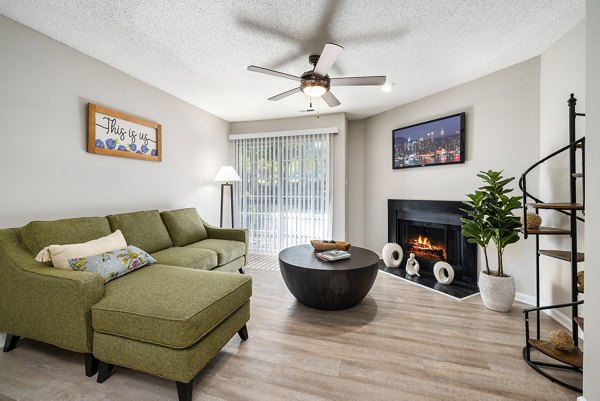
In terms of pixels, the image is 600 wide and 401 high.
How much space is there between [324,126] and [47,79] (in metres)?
3.37

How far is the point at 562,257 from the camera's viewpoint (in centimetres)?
170

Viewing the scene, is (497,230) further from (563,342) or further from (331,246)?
(331,246)

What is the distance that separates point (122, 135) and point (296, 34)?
2.16 m

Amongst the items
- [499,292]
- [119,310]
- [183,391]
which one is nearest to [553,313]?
[499,292]

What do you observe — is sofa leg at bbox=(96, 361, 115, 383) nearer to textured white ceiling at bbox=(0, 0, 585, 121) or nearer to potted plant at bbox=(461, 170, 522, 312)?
textured white ceiling at bbox=(0, 0, 585, 121)

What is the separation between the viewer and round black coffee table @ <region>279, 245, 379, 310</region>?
2.27 meters

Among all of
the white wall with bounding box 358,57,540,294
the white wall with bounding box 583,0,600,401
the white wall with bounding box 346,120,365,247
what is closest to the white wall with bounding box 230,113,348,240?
the white wall with bounding box 346,120,365,247

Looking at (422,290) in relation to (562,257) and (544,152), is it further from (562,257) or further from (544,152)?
(544,152)

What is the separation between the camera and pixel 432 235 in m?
3.64

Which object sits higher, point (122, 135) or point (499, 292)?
point (122, 135)

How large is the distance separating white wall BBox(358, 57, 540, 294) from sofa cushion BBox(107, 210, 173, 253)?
3.29 m

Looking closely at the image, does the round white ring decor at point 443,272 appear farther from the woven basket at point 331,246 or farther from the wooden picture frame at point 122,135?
the wooden picture frame at point 122,135

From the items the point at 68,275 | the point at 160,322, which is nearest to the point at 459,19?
the point at 160,322

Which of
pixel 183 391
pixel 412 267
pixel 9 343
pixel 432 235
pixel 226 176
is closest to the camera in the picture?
pixel 183 391
